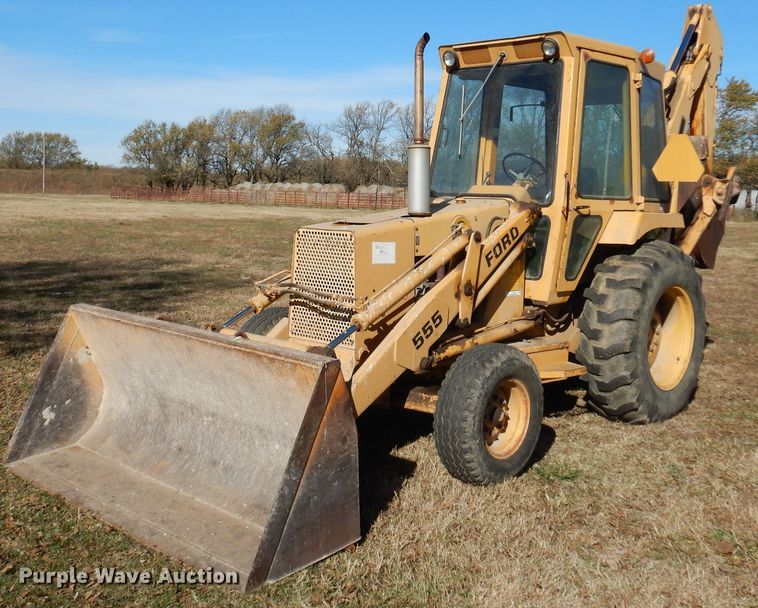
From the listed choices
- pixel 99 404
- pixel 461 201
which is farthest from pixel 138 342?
pixel 461 201

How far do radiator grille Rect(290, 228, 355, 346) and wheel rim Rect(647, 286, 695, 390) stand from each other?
2.93 meters

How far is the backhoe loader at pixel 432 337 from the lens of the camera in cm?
392

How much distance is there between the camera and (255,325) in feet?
19.5

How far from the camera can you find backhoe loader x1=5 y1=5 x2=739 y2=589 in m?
3.92

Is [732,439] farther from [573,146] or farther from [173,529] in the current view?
[173,529]

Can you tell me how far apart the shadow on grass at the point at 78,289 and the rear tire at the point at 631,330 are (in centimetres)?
551

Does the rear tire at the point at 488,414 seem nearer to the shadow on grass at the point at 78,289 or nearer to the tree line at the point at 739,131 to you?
the shadow on grass at the point at 78,289

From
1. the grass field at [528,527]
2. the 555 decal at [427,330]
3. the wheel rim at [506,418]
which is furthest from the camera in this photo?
the wheel rim at [506,418]

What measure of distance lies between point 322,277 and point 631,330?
2.26 m

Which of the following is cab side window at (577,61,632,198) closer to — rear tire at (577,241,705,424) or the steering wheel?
the steering wheel

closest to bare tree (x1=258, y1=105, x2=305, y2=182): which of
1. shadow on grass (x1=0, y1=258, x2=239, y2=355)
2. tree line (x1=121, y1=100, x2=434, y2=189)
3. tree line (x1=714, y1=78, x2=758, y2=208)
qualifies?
tree line (x1=121, y1=100, x2=434, y2=189)

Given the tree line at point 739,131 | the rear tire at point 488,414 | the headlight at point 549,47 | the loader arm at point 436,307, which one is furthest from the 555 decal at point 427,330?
the tree line at point 739,131

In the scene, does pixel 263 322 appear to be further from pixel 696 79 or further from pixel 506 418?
pixel 696 79

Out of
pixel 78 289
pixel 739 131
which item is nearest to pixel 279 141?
pixel 739 131
